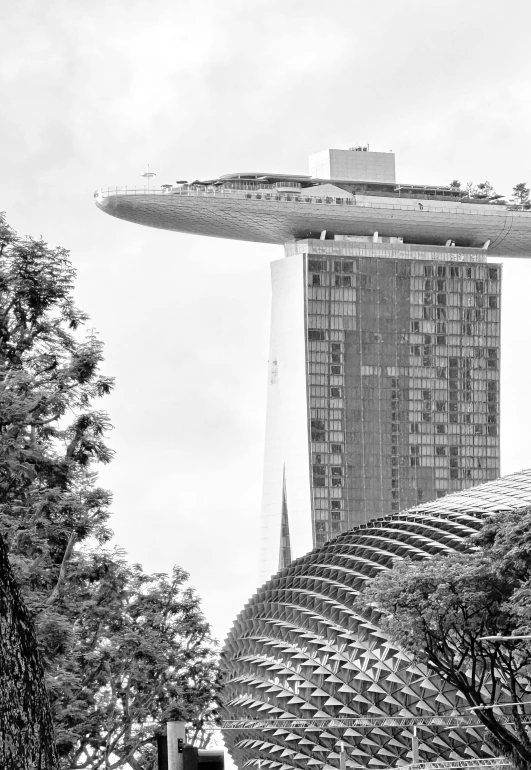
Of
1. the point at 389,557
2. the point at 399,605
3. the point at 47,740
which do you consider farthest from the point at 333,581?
the point at 47,740

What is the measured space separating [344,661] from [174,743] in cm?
8680

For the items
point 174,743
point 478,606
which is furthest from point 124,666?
point 174,743

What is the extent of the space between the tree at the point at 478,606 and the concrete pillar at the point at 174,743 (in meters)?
38.8

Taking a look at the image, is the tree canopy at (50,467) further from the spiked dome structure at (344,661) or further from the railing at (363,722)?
the spiked dome structure at (344,661)

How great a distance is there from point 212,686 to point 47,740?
46.1 meters

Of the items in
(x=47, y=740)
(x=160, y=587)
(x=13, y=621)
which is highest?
(x=160, y=587)

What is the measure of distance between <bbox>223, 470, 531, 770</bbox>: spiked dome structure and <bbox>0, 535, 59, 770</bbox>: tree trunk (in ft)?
254

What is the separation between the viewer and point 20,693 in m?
8.27

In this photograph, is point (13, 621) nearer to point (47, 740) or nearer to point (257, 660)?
point (47, 740)

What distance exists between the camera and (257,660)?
112m

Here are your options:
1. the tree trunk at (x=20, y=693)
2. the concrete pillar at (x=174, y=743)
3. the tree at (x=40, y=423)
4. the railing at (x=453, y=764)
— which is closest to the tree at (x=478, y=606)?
the railing at (x=453, y=764)

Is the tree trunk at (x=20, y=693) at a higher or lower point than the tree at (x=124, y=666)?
lower

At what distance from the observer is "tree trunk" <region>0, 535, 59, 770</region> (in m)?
8.15

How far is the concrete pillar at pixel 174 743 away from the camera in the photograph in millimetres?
11953
